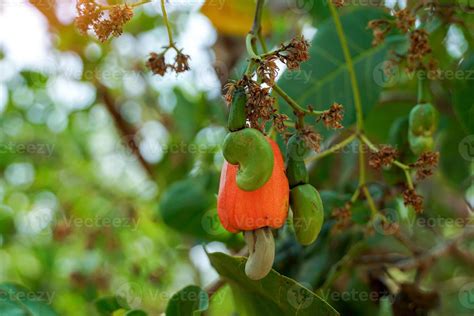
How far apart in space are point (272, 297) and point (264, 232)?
165 millimetres

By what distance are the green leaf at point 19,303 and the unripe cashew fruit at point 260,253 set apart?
0.43 metres

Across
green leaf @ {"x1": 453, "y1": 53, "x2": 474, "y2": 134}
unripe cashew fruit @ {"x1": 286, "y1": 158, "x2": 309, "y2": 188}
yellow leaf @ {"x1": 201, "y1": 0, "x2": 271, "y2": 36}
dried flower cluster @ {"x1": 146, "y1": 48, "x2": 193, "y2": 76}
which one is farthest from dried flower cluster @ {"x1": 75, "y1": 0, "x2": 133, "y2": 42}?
yellow leaf @ {"x1": 201, "y1": 0, "x2": 271, "y2": 36}

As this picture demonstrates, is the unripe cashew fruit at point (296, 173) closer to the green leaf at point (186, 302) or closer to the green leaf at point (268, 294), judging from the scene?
the green leaf at point (268, 294)

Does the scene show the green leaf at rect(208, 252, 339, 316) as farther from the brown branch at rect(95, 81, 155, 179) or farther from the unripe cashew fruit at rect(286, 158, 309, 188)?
the brown branch at rect(95, 81, 155, 179)

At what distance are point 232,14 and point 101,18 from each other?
1.18 m

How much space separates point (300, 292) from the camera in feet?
3.14

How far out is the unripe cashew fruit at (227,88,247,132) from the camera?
87cm

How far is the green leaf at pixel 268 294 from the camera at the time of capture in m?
0.95

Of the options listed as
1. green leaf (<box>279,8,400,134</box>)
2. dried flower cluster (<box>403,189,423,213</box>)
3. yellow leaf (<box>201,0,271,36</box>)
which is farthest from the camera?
yellow leaf (<box>201,0,271,36</box>)

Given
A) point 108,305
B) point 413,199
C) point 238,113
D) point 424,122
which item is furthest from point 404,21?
point 108,305

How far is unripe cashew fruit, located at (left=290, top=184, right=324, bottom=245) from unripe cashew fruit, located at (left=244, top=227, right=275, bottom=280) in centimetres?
4

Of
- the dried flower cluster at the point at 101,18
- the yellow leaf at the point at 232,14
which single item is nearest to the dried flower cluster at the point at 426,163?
the dried flower cluster at the point at 101,18

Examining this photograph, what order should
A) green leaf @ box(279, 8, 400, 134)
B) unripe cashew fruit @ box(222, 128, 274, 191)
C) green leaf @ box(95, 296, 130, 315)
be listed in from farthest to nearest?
green leaf @ box(279, 8, 400, 134)
green leaf @ box(95, 296, 130, 315)
unripe cashew fruit @ box(222, 128, 274, 191)

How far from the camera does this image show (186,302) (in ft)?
3.53
